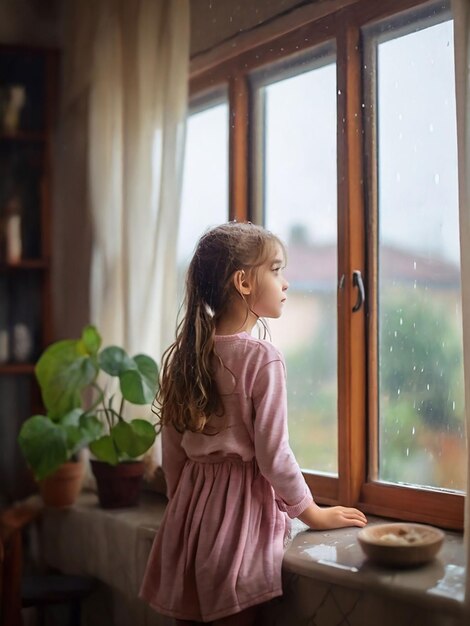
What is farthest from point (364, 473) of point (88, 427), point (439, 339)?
point (88, 427)

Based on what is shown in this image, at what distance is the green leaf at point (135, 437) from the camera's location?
223cm

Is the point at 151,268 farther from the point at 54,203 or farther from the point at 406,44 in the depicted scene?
the point at 406,44

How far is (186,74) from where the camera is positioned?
2400 mm

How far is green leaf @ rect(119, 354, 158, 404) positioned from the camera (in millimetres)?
2260

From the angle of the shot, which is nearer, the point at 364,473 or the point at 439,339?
the point at 439,339

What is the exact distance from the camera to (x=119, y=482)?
7.79 feet

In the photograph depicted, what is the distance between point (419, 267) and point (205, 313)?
1.78 ft

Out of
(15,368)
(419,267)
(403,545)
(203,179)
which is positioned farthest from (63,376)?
(403,545)

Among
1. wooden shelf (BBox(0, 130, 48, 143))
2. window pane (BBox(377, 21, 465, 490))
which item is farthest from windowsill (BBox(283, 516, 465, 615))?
wooden shelf (BBox(0, 130, 48, 143))

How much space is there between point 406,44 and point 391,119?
180 millimetres

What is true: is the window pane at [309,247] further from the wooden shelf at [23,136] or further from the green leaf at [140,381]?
the wooden shelf at [23,136]

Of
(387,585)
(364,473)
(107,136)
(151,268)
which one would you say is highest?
(107,136)

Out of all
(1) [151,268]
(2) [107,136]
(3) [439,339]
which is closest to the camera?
(3) [439,339]

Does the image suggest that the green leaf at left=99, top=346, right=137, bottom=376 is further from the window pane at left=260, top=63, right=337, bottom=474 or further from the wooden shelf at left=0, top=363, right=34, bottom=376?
the wooden shelf at left=0, top=363, right=34, bottom=376
